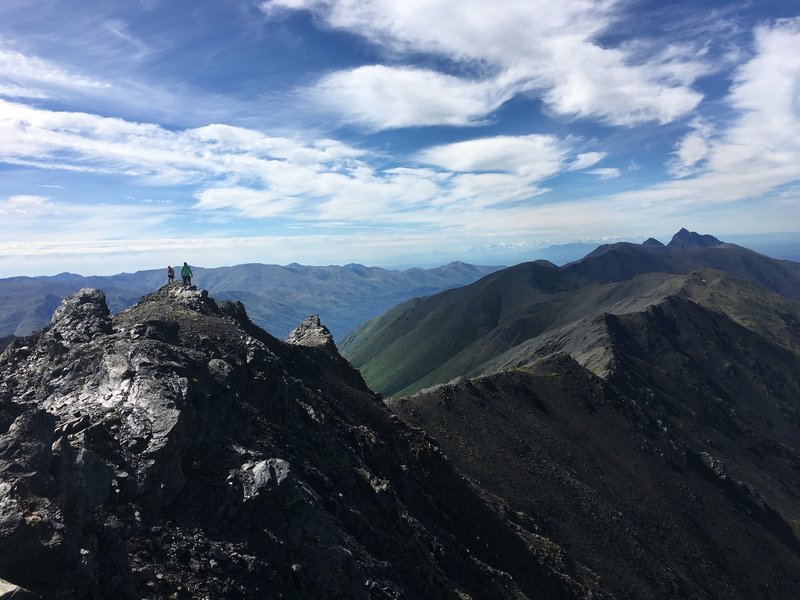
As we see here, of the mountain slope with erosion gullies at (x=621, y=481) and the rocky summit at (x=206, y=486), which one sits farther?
the mountain slope with erosion gullies at (x=621, y=481)

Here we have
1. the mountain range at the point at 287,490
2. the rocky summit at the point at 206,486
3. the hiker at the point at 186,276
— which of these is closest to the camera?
the rocky summit at the point at 206,486

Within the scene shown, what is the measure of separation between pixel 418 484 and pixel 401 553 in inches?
586

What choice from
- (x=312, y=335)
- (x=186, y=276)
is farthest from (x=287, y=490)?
(x=312, y=335)

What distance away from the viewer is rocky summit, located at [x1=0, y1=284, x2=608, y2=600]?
19.0m

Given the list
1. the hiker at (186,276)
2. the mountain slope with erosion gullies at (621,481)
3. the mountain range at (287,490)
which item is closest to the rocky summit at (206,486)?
the mountain range at (287,490)

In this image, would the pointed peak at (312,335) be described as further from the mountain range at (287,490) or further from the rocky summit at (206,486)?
the rocky summit at (206,486)

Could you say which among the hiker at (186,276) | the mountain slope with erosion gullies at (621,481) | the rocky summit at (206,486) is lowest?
the mountain slope with erosion gullies at (621,481)

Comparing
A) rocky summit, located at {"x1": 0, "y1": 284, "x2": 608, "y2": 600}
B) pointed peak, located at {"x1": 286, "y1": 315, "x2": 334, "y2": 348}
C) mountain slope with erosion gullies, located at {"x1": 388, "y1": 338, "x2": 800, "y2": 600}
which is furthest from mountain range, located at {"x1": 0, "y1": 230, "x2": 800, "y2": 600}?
pointed peak, located at {"x1": 286, "y1": 315, "x2": 334, "y2": 348}

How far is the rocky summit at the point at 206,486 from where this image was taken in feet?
62.4

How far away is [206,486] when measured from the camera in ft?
83.9

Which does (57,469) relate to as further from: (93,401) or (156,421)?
(93,401)

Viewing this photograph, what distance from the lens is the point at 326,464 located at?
36.3 metres

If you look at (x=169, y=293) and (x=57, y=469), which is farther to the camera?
(x=169, y=293)

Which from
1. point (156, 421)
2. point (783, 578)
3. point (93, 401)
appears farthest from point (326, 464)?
point (783, 578)
